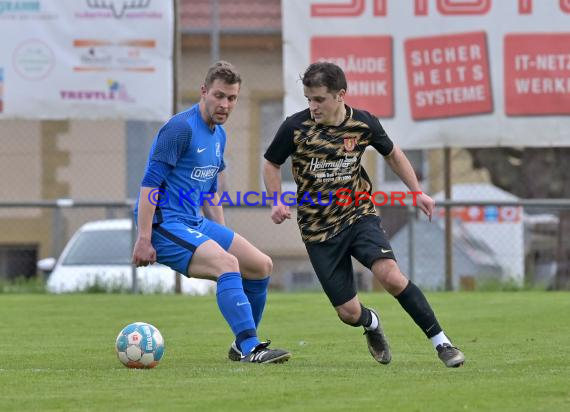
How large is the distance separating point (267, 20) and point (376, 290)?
5.46 metres

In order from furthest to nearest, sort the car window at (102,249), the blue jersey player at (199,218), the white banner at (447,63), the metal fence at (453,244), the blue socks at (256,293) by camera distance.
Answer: the car window at (102,249), the white banner at (447,63), the metal fence at (453,244), the blue socks at (256,293), the blue jersey player at (199,218)

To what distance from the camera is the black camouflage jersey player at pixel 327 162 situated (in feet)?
26.9

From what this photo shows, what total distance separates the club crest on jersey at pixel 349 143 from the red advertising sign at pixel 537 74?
8586mm

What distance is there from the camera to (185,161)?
859cm

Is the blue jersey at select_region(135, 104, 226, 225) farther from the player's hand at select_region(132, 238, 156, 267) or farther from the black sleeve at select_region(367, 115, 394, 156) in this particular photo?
the black sleeve at select_region(367, 115, 394, 156)

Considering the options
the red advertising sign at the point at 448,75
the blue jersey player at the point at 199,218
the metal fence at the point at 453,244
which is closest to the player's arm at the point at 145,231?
the blue jersey player at the point at 199,218

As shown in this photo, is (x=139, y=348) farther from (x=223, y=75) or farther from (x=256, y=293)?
(x=223, y=75)

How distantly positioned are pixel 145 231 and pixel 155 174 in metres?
0.36

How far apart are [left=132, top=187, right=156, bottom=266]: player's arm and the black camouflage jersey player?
813 millimetres

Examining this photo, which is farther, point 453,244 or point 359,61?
point 453,244

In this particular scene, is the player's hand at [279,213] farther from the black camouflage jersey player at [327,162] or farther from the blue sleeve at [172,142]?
the blue sleeve at [172,142]

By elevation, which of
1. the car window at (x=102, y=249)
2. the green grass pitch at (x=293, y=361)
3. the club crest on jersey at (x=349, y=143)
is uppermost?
A: the club crest on jersey at (x=349, y=143)

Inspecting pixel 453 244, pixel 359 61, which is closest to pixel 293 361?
pixel 359 61

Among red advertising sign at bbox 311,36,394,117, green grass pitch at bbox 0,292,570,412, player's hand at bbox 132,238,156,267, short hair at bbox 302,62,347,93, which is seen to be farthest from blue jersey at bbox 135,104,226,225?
red advertising sign at bbox 311,36,394,117
